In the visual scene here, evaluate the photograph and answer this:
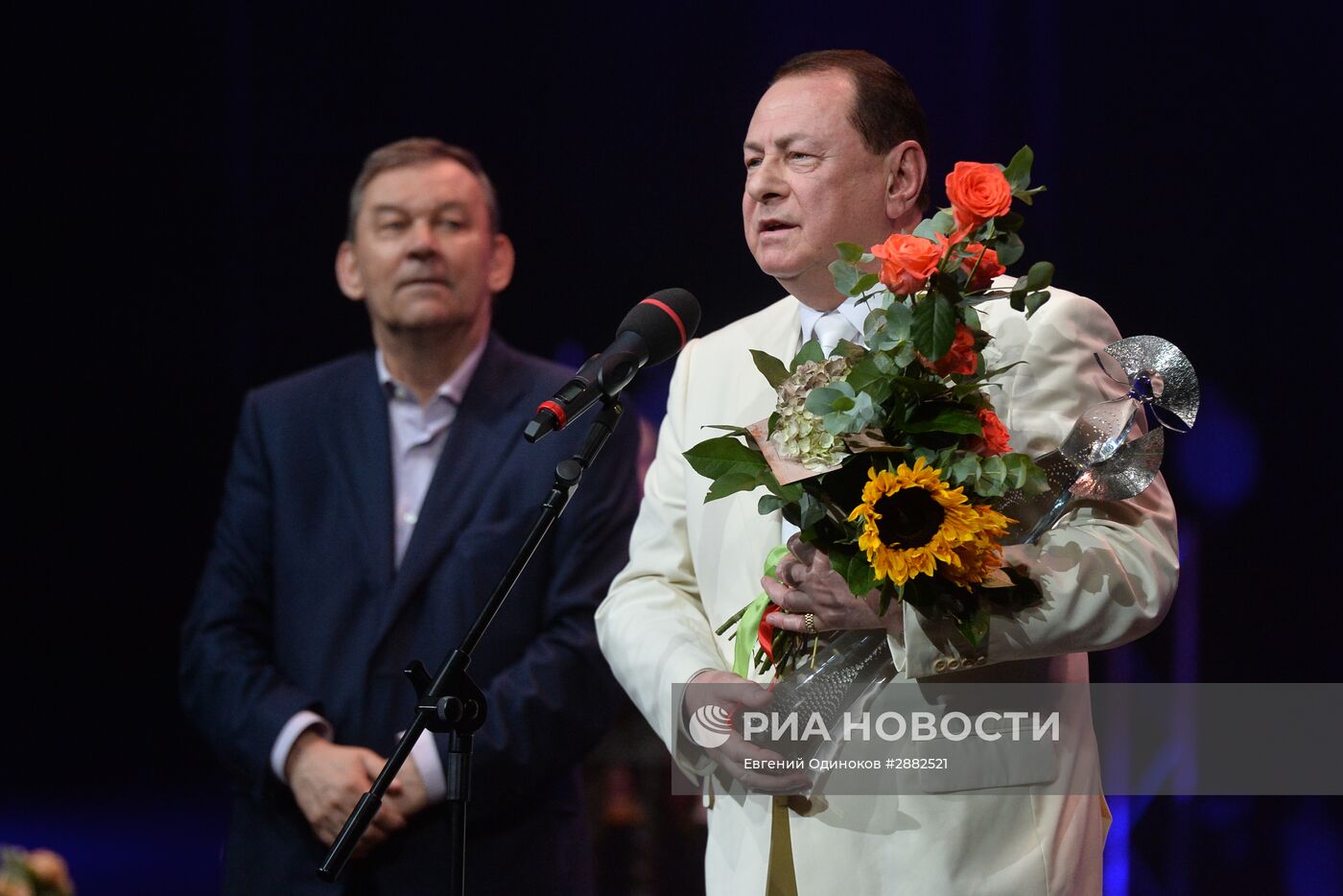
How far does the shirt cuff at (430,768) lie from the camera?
297 cm

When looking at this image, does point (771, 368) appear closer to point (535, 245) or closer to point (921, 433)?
point (921, 433)

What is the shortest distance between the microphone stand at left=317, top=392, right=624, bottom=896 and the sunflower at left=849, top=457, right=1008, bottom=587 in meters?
0.42

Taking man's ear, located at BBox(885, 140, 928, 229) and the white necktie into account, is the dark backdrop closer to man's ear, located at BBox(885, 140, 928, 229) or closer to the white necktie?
man's ear, located at BBox(885, 140, 928, 229)

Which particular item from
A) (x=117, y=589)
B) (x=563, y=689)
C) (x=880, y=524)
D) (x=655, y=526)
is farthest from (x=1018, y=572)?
(x=117, y=589)

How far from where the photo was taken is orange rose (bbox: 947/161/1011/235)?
5.89 feet

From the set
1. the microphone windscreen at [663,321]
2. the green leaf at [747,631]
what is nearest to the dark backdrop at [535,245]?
the microphone windscreen at [663,321]

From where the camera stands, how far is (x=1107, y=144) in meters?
3.48

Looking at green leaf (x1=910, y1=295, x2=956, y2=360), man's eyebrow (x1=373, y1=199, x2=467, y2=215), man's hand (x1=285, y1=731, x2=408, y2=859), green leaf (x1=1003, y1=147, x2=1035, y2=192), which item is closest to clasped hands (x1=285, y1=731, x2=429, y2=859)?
man's hand (x1=285, y1=731, x2=408, y2=859)

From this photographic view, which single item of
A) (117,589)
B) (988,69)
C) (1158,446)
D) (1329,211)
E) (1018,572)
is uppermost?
(988,69)

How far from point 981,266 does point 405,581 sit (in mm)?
1723

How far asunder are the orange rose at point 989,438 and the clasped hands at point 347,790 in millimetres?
1587

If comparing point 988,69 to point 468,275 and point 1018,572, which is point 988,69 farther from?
point 1018,572

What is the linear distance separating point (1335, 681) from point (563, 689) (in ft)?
5.99

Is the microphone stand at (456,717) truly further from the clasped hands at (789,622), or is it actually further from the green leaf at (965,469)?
the green leaf at (965,469)
